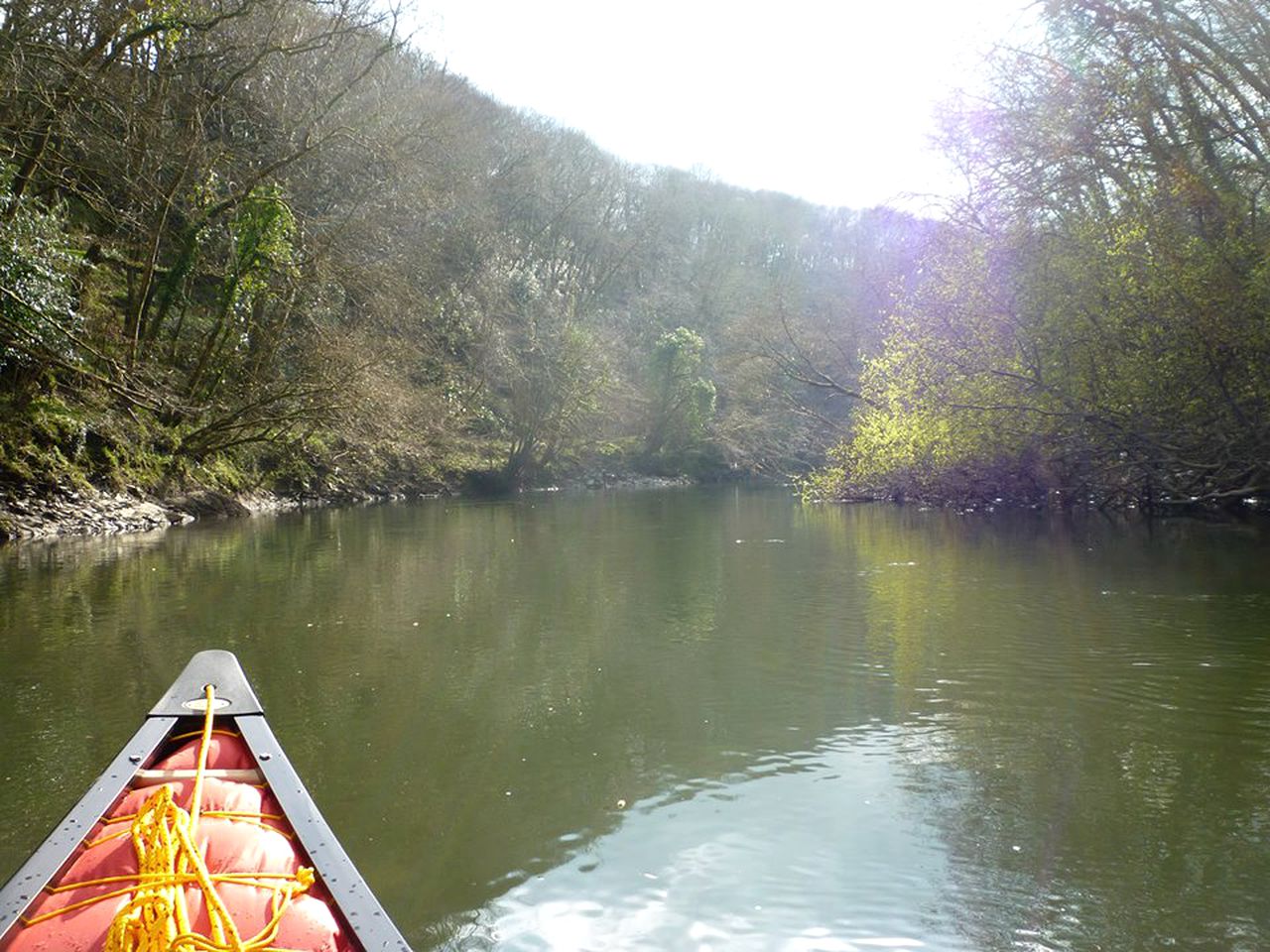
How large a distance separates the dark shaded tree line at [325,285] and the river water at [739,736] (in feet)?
14.3

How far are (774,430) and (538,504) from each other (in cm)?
1854

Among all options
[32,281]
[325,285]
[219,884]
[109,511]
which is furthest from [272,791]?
[325,285]

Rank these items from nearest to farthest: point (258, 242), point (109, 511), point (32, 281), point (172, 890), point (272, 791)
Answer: point (172, 890) < point (272, 791) < point (32, 281) < point (109, 511) < point (258, 242)

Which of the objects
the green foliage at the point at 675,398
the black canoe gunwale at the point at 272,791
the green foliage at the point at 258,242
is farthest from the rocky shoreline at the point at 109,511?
the green foliage at the point at 675,398

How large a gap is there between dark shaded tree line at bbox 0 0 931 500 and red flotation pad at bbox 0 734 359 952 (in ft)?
26.5

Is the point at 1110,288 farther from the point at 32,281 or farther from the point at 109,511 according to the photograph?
the point at 109,511

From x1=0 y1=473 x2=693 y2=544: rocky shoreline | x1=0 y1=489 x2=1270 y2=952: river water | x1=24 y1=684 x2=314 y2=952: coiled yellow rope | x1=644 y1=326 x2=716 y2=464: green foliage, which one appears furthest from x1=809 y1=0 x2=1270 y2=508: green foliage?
x1=644 y1=326 x2=716 y2=464: green foliage

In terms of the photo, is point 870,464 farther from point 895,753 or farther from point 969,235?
point 895,753

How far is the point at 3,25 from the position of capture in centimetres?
1066

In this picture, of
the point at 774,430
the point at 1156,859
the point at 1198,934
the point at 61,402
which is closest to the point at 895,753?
the point at 1156,859

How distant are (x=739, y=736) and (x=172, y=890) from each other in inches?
119

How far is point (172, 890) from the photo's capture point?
2014 mm

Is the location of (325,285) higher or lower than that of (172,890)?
higher

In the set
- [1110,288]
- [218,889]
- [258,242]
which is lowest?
[218,889]
